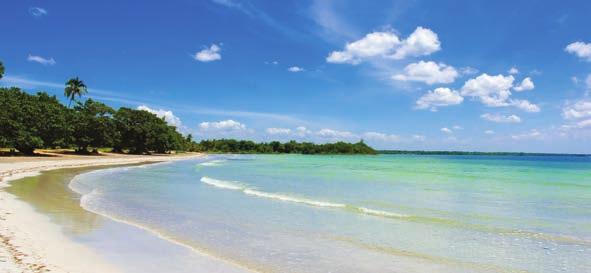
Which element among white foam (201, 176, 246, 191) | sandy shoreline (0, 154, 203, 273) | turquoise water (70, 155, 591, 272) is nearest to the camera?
sandy shoreline (0, 154, 203, 273)

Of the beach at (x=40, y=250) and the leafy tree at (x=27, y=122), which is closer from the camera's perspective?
the beach at (x=40, y=250)

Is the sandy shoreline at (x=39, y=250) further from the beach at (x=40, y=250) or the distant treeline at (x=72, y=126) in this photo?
the distant treeline at (x=72, y=126)

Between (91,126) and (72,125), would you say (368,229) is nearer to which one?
(72,125)

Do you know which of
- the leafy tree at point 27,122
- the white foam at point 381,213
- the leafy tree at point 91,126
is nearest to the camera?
the white foam at point 381,213

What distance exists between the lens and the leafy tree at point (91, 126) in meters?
75.0

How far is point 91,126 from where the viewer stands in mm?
77438

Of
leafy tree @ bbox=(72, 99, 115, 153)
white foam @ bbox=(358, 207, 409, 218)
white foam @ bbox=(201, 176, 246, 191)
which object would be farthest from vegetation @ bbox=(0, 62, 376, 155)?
white foam @ bbox=(358, 207, 409, 218)

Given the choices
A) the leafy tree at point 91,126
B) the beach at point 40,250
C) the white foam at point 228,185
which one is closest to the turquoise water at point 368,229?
the beach at point 40,250

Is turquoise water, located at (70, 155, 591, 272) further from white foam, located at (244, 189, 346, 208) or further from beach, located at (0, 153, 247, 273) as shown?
beach, located at (0, 153, 247, 273)

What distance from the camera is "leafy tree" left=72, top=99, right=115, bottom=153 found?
7500cm

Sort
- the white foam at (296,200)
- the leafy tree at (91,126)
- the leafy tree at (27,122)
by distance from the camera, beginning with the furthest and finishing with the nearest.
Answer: the leafy tree at (91,126), the leafy tree at (27,122), the white foam at (296,200)

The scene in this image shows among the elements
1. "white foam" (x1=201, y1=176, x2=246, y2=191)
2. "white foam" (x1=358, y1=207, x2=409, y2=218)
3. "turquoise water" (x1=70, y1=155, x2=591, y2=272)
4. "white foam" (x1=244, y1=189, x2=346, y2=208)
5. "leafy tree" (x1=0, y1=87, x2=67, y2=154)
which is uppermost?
"leafy tree" (x1=0, y1=87, x2=67, y2=154)

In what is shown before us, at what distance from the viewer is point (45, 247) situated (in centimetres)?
898

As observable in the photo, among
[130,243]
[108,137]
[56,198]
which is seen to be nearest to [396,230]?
[130,243]
